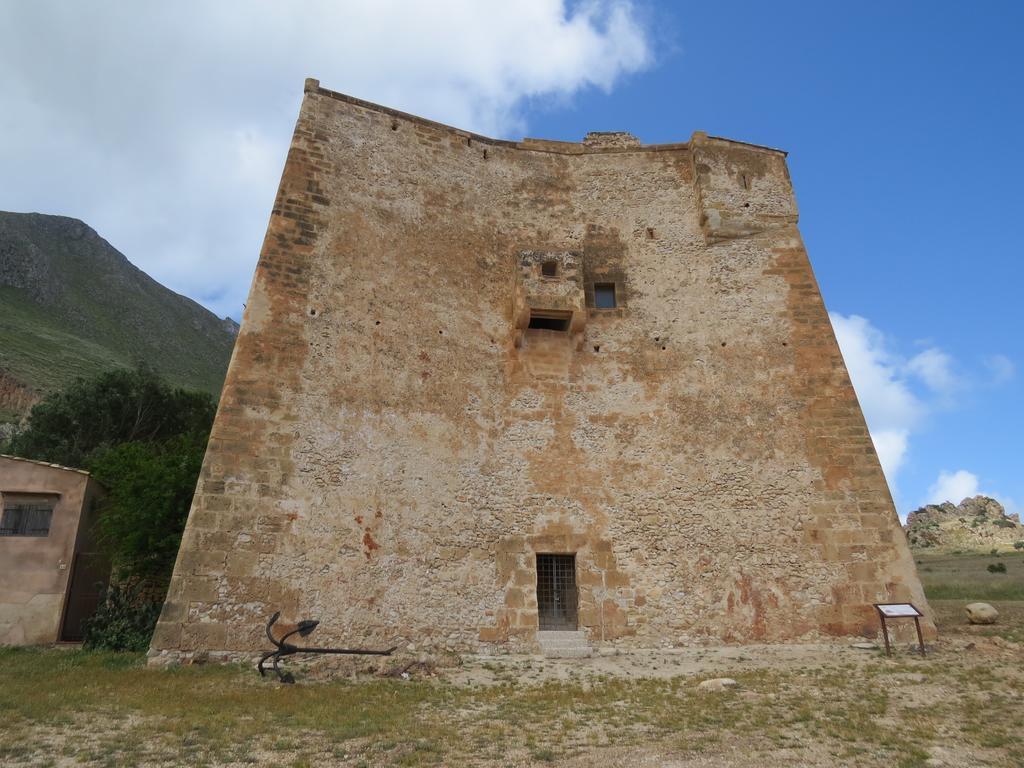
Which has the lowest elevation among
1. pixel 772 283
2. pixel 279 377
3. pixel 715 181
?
pixel 279 377

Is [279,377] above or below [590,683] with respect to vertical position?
above

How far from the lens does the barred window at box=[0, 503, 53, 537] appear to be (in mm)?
11828

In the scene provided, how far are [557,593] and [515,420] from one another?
11.3 ft

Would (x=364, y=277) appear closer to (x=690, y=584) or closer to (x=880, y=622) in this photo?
(x=690, y=584)

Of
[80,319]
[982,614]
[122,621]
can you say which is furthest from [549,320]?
[80,319]

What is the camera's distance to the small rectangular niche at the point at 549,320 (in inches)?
542

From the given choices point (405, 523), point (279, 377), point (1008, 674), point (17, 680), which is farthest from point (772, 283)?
point (17, 680)

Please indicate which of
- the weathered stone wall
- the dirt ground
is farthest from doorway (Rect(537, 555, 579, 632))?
the dirt ground

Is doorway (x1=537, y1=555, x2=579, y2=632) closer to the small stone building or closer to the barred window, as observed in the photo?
the small stone building

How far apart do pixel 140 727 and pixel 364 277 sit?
8.38 meters

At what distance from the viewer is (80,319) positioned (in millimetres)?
50281

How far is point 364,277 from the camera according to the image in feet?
41.9

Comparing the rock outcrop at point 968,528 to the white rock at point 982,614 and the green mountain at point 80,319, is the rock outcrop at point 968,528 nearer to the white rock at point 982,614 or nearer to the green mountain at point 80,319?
the white rock at point 982,614

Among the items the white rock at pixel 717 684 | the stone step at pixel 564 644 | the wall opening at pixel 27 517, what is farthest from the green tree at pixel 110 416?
the white rock at pixel 717 684
